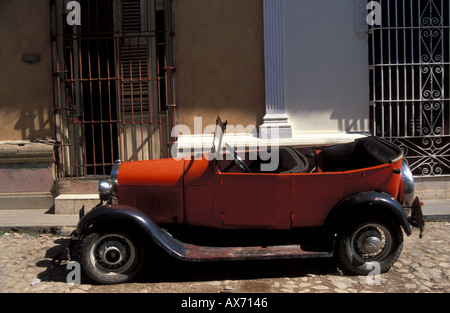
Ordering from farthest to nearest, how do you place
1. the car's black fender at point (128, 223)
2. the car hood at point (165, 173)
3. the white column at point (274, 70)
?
the white column at point (274, 70) < the car hood at point (165, 173) < the car's black fender at point (128, 223)

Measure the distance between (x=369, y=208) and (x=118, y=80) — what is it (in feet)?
14.9

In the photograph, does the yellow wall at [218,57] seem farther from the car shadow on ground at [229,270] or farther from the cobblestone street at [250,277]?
the cobblestone street at [250,277]

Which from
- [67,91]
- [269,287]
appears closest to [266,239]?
[269,287]

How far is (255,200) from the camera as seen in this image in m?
4.25

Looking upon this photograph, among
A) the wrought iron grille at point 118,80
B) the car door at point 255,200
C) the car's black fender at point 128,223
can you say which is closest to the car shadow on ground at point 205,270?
the car's black fender at point 128,223

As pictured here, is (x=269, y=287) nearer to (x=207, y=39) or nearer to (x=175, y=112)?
(x=175, y=112)

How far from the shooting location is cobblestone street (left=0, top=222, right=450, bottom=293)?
4074 millimetres

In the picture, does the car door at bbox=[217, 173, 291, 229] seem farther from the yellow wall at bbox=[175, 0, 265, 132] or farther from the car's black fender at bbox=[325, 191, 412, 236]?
the yellow wall at bbox=[175, 0, 265, 132]

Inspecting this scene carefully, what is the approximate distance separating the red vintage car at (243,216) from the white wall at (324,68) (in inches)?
102

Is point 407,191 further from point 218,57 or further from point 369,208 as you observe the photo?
point 218,57

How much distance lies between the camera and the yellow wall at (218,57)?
6.98 m

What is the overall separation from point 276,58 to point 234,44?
2.31 feet

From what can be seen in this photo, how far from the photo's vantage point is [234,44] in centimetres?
700
